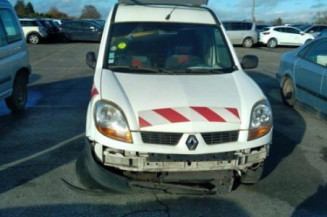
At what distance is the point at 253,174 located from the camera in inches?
168

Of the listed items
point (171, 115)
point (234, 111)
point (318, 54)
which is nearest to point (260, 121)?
point (234, 111)

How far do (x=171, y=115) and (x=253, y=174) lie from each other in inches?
45.2

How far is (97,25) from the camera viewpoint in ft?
105

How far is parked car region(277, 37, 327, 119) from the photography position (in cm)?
700

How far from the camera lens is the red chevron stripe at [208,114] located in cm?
381

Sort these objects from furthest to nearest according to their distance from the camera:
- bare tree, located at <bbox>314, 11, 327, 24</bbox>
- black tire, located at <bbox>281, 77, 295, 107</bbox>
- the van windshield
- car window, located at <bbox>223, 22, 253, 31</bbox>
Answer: bare tree, located at <bbox>314, 11, 327, 24</bbox>
car window, located at <bbox>223, 22, 253, 31</bbox>
black tire, located at <bbox>281, 77, 295, 107</bbox>
the van windshield

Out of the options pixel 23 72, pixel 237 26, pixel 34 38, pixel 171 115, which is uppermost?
pixel 171 115

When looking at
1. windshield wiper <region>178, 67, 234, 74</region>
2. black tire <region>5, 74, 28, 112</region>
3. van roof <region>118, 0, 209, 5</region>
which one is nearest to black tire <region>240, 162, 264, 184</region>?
windshield wiper <region>178, 67, 234, 74</region>

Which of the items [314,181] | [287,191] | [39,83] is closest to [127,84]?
[287,191]

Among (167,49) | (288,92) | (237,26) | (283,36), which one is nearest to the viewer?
(167,49)

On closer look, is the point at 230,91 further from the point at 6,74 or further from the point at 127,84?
the point at 6,74

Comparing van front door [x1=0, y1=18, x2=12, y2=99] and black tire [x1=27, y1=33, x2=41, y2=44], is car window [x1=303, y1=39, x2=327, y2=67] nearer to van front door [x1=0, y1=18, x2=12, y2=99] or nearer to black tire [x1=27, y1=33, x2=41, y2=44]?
van front door [x1=0, y1=18, x2=12, y2=99]

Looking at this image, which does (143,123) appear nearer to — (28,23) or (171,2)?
(171,2)

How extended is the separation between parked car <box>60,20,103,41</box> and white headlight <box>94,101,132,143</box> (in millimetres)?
28689
